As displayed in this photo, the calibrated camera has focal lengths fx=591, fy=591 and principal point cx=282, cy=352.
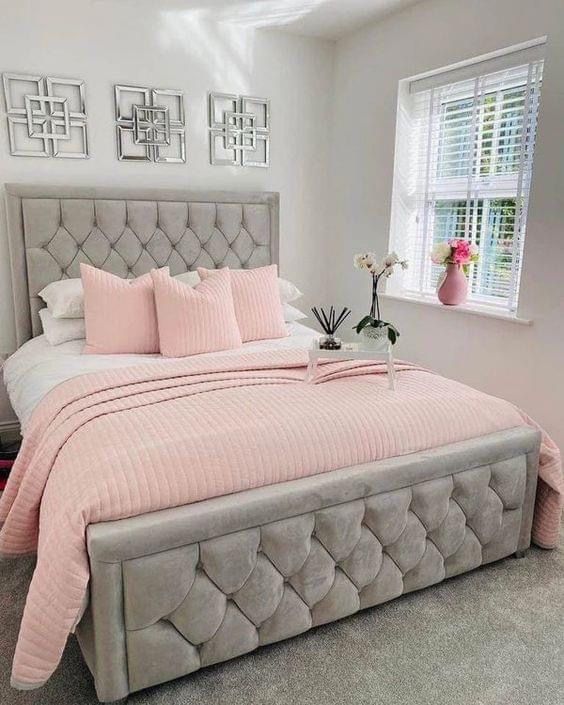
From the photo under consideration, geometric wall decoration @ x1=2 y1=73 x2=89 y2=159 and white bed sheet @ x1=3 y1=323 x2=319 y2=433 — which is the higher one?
geometric wall decoration @ x1=2 y1=73 x2=89 y2=159

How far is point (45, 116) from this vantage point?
130 inches

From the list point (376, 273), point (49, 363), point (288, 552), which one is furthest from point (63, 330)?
point (288, 552)

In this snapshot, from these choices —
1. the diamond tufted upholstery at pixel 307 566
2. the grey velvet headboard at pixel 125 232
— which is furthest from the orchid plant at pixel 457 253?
the diamond tufted upholstery at pixel 307 566

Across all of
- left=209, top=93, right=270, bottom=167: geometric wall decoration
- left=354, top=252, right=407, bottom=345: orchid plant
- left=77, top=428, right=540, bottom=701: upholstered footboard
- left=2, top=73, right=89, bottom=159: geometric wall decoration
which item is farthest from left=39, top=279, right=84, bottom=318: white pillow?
left=77, top=428, right=540, bottom=701: upholstered footboard

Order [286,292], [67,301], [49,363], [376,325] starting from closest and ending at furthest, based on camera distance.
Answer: [376,325]
[49,363]
[67,301]
[286,292]

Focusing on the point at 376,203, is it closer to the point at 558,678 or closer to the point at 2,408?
the point at 2,408

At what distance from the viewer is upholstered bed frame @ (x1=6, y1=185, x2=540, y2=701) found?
1557 mm

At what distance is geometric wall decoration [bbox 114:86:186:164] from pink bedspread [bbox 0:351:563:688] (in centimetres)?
171

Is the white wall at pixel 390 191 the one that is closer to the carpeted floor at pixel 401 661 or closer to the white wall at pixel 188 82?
the white wall at pixel 188 82

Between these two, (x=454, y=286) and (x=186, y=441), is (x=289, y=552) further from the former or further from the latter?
(x=454, y=286)

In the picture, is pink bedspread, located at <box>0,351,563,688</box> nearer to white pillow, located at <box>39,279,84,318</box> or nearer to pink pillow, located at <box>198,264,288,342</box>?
pink pillow, located at <box>198,264,288,342</box>

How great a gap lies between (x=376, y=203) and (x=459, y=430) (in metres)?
2.20

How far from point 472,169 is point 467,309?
0.80 metres

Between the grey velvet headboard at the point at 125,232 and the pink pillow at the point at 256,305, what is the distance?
0.51 meters
